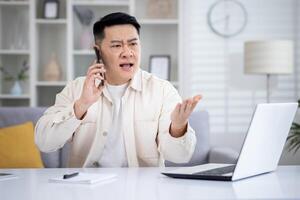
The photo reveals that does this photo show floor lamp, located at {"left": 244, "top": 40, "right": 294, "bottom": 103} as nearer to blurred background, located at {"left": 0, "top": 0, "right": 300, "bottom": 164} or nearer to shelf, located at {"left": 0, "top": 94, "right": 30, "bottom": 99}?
blurred background, located at {"left": 0, "top": 0, "right": 300, "bottom": 164}

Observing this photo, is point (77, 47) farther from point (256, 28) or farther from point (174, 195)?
point (174, 195)

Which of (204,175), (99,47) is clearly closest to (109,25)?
(99,47)

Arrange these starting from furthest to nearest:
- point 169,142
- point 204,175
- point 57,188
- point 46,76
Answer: point 46,76 < point 169,142 < point 204,175 < point 57,188

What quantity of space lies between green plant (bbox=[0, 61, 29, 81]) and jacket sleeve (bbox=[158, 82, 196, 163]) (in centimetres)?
235

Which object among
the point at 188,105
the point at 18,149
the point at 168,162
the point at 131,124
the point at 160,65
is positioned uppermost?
the point at 160,65

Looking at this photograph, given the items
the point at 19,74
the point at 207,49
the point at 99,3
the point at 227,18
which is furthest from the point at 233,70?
the point at 19,74

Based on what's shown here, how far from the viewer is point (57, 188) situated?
1.49 metres

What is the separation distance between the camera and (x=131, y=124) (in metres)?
2.28

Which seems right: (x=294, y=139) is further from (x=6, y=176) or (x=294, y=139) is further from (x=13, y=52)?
(x=6, y=176)

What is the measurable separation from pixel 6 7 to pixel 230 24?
193 centimetres

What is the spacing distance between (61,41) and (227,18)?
4.79 feet

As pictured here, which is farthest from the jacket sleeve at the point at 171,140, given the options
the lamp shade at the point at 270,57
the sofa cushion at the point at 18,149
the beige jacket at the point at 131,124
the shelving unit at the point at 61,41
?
the shelving unit at the point at 61,41

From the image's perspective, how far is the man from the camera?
2.24 meters

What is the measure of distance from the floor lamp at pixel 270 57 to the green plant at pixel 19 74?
1.86 meters
